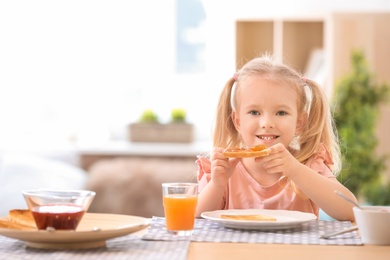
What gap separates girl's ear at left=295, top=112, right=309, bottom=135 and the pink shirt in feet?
0.26

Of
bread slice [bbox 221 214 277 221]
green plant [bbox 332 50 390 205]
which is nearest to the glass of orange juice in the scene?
bread slice [bbox 221 214 277 221]

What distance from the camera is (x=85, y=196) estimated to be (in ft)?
4.96

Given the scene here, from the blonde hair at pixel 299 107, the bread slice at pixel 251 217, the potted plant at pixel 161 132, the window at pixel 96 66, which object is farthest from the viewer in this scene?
the window at pixel 96 66

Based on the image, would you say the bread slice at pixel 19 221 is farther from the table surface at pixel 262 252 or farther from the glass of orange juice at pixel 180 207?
the glass of orange juice at pixel 180 207

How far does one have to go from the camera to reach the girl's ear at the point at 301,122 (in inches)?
87.4

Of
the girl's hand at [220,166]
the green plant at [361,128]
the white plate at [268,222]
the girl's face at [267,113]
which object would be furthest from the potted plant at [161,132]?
the white plate at [268,222]

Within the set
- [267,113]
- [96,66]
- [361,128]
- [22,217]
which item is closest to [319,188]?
[267,113]

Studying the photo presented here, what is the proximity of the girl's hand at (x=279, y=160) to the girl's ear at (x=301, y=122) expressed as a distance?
33 cm

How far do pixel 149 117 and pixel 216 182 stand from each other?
4.07 meters

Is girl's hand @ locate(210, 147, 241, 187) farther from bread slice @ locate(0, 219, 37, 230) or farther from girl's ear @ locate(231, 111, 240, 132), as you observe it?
bread slice @ locate(0, 219, 37, 230)

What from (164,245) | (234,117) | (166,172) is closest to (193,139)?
(166,172)

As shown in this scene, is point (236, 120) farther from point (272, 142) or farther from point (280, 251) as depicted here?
point (280, 251)

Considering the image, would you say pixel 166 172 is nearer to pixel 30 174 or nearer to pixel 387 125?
pixel 30 174

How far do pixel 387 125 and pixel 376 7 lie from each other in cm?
92
